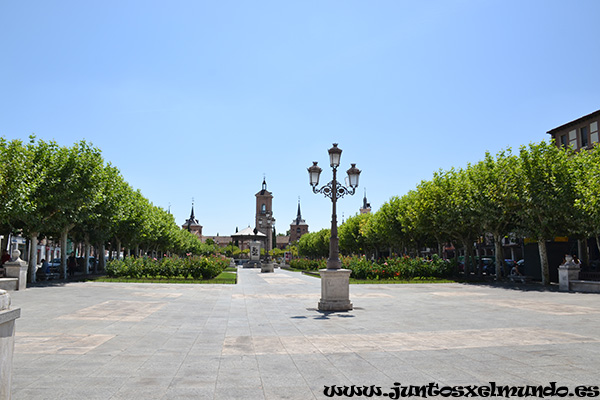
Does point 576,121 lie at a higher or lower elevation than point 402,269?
higher

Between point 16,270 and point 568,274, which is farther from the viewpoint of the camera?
point 568,274

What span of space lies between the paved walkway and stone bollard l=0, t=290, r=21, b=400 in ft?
5.02

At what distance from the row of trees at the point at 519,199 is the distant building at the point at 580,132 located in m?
18.0

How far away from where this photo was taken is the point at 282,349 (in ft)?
26.1

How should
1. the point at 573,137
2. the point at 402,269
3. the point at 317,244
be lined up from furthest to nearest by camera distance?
the point at 317,244 → the point at 573,137 → the point at 402,269

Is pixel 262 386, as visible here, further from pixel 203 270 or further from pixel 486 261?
pixel 486 261

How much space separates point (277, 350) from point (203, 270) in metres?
22.7

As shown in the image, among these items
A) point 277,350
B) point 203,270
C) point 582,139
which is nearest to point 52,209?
point 203,270

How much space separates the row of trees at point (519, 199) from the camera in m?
23.8

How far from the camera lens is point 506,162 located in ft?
90.1

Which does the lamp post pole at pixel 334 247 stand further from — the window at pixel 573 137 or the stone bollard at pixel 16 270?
the window at pixel 573 137

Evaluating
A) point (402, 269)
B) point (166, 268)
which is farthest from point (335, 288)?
point (166, 268)

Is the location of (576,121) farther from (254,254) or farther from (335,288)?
(254,254)

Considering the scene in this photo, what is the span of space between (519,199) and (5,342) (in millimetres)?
26576
